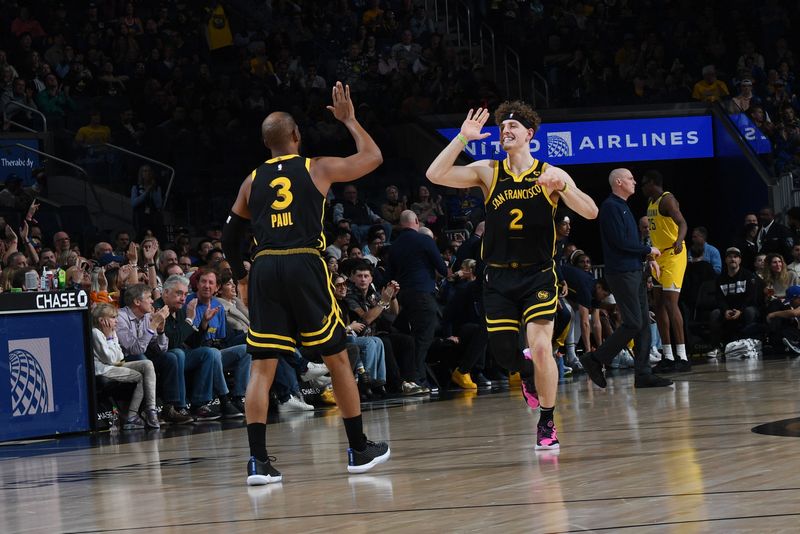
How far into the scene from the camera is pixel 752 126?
68.3ft

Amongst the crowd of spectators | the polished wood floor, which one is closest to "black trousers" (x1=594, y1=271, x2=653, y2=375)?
the polished wood floor

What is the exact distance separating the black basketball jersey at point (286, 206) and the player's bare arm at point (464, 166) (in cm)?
105

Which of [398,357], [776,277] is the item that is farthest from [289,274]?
[776,277]

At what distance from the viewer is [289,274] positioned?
6.18 meters

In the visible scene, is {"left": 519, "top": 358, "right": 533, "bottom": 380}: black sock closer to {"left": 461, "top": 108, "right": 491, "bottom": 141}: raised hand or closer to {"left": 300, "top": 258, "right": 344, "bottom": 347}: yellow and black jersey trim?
{"left": 461, "top": 108, "right": 491, "bottom": 141}: raised hand

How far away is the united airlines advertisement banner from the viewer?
67.2 ft

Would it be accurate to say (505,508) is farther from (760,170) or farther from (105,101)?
(760,170)

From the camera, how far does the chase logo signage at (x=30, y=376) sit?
963 cm

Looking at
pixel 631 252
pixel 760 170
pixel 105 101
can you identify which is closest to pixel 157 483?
pixel 631 252

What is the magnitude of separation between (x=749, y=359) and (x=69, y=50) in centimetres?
1109

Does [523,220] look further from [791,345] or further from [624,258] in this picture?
[791,345]

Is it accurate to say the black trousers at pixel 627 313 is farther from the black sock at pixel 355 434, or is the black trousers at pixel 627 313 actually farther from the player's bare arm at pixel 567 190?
the black sock at pixel 355 434

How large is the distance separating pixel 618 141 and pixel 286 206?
1532 centimetres

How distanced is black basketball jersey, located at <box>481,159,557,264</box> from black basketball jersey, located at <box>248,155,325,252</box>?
1.37 metres
